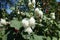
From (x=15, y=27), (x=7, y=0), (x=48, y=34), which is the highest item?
(x=15, y=27)

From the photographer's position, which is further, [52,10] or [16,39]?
[52,10]

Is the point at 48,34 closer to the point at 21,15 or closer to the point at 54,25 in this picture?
the point at 54,25

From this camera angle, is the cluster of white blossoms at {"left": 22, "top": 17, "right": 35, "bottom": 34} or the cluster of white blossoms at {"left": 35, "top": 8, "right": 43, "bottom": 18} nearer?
the cluster of white blossoms at {"left": 22, "top": 17, "right": 35, "bottom": 34}

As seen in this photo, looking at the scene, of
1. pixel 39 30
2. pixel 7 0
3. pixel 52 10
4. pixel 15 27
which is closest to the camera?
pixel 15 27

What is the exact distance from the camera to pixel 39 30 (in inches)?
121

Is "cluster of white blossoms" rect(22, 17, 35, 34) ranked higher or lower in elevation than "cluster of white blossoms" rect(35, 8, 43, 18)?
lower

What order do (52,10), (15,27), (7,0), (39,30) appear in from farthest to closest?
(7,0)
(52,10)
(39,30)
(15,27)

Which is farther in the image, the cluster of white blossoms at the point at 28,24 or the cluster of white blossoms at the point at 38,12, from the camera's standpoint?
the cluster of white blossoms at the point at 38,12

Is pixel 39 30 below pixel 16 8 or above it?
below

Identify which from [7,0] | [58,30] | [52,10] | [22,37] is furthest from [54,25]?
[7,0]

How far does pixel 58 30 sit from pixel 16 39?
65 cm

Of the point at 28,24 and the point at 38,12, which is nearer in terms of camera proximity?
the point at 28,24

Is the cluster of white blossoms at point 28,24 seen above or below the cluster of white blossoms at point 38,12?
below

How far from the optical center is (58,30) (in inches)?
128
